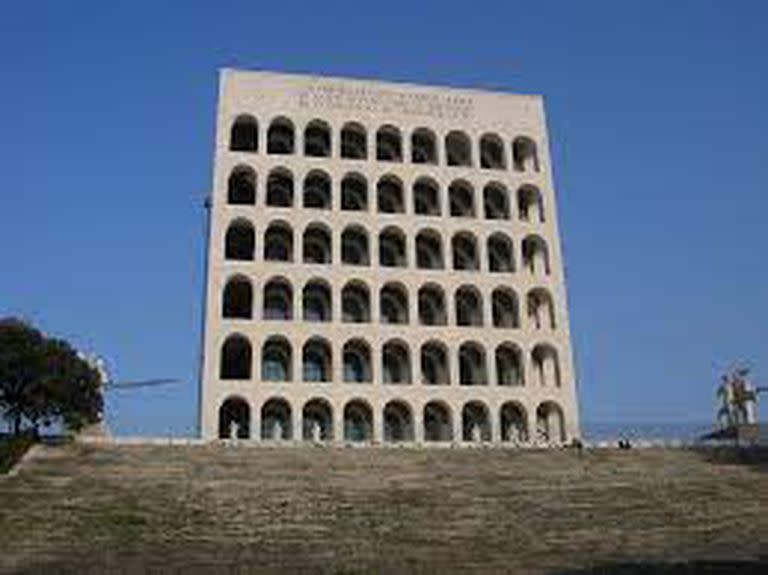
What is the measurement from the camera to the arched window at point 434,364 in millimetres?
58156

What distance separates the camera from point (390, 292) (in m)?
60.7

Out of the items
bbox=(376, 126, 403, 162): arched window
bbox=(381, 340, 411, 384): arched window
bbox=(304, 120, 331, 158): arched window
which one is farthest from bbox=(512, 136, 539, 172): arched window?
bbox=(381, 340, 411, 384): arched window

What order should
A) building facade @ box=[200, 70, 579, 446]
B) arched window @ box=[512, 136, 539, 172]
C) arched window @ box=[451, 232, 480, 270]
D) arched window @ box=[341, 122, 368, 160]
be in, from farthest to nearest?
1. arched window @ box=[512, 136, 539, 172]
2. arched window @ box=[341, 122, 368, 160]
3. arched window @ box=[451, 232, 480, 270]
4. building facade @ box=[200, 70, 579, 446]

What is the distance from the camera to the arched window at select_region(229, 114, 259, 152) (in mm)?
60625

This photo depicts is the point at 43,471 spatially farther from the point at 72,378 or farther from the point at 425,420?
the point at 425,420

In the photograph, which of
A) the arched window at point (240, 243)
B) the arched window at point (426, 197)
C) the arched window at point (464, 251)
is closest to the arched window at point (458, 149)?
the arched window at point (426, 197)

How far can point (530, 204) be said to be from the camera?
63.7 meters

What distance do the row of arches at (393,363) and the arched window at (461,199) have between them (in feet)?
27.0

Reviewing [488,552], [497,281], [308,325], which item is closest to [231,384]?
[308,325]

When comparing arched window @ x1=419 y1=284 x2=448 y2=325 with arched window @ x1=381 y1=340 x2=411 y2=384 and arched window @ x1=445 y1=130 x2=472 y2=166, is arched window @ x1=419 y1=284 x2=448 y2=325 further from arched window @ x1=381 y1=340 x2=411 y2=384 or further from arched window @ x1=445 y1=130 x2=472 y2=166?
arched window @ x1=445 y1=130 x2=472 y2=166

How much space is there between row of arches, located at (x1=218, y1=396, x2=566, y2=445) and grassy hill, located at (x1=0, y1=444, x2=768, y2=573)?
1309cm

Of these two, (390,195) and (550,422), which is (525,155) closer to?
(390,195)

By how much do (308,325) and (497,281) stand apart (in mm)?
10771

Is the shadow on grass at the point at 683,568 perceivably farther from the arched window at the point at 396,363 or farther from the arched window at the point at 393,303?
the arched window at the point at 393,303
